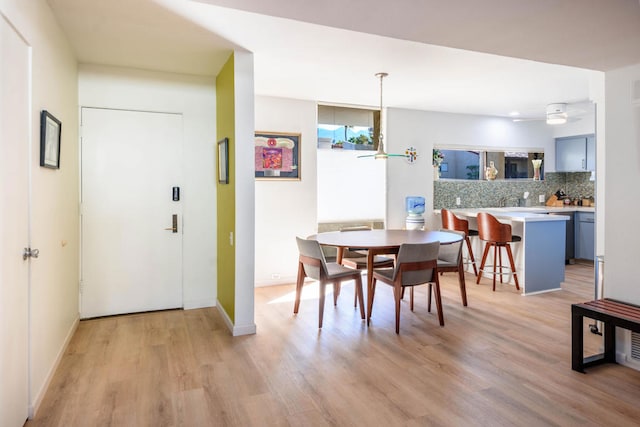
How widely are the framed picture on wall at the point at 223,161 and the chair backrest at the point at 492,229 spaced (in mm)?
3177

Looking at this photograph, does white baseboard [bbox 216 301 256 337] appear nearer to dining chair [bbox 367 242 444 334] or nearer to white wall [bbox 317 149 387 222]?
dining chair [bbox 367 242 444 334]

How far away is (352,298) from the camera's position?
15.3 ft

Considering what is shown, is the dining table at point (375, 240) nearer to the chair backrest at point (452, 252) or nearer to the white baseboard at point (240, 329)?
the chair backrest at point (452, 252)

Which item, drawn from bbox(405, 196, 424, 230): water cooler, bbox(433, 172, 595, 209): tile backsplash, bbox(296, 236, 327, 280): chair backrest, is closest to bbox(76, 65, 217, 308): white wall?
bbox(296, 236, 327, 280): chair backrest

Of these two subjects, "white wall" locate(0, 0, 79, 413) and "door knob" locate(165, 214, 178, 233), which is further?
"door knob" locate(165, 214, 178, 233)

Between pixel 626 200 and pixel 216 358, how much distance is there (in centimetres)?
312

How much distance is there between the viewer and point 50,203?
271 centimetres

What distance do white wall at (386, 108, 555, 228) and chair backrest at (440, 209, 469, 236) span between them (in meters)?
0.49

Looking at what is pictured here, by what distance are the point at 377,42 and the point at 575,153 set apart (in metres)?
5.34

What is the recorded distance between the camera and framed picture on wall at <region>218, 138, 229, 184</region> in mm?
3723

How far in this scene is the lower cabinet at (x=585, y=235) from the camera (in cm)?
643

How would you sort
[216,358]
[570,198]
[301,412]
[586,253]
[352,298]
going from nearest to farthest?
[301,412]
[216,358]
[352,298]
[586,253]
[570,198]

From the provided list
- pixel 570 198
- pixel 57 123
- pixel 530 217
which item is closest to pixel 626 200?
pixel 530 217

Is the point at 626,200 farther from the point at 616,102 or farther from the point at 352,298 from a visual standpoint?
the point at 352,298
